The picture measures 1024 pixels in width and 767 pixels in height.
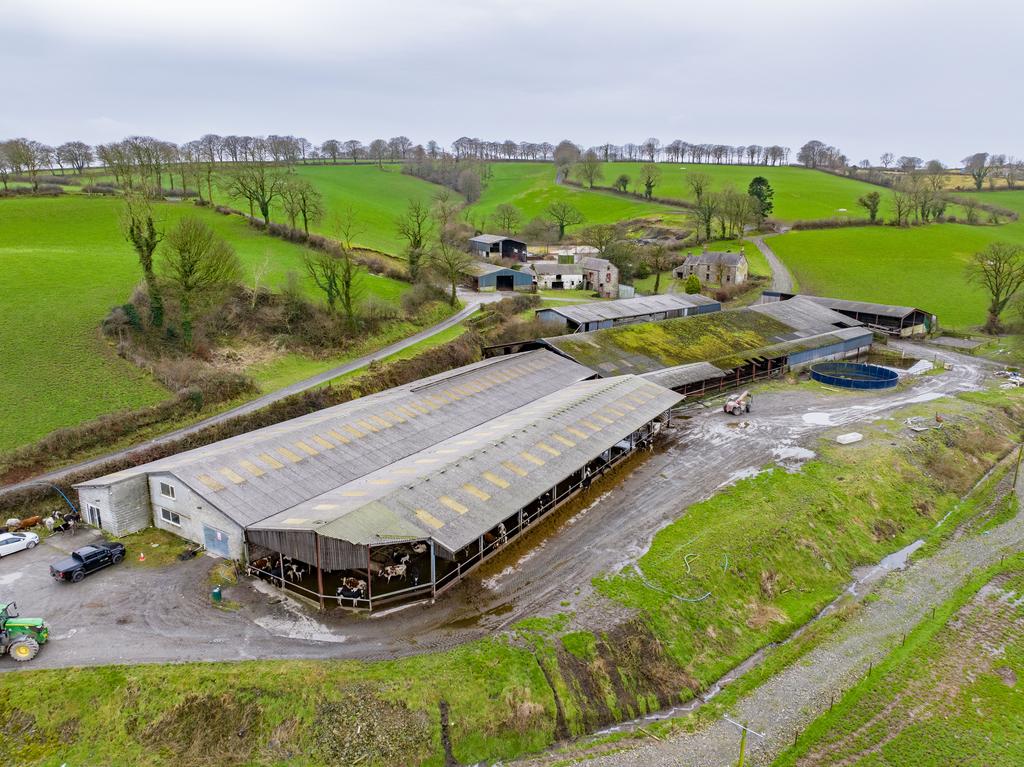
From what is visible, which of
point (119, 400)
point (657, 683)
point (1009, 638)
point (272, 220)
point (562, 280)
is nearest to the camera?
point (657, 683)

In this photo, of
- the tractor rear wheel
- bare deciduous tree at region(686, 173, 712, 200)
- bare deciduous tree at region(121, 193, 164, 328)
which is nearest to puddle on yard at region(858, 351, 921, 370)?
bare deciduous tree at region(686, 173, 712, 200)

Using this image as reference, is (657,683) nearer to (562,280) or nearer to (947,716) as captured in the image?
(947,716)

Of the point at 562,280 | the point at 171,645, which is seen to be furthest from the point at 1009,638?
the point at 562,280

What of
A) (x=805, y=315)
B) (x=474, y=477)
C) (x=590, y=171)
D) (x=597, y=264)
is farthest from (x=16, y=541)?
(x=590, y=171)

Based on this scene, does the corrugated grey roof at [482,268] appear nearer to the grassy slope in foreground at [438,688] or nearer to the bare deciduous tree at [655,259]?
the bare deciduous tree at [655,259]

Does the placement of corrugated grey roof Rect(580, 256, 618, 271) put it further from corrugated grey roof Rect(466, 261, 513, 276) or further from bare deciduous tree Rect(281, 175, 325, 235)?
bare deciduous tree Rect(281, 175, 325, 235)

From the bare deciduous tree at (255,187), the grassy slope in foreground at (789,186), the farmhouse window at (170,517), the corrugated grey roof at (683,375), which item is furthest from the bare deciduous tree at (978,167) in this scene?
the farmhouse window at (170,517)

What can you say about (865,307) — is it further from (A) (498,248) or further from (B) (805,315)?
(A) (498,248)

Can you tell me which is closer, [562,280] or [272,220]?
[272,220]
